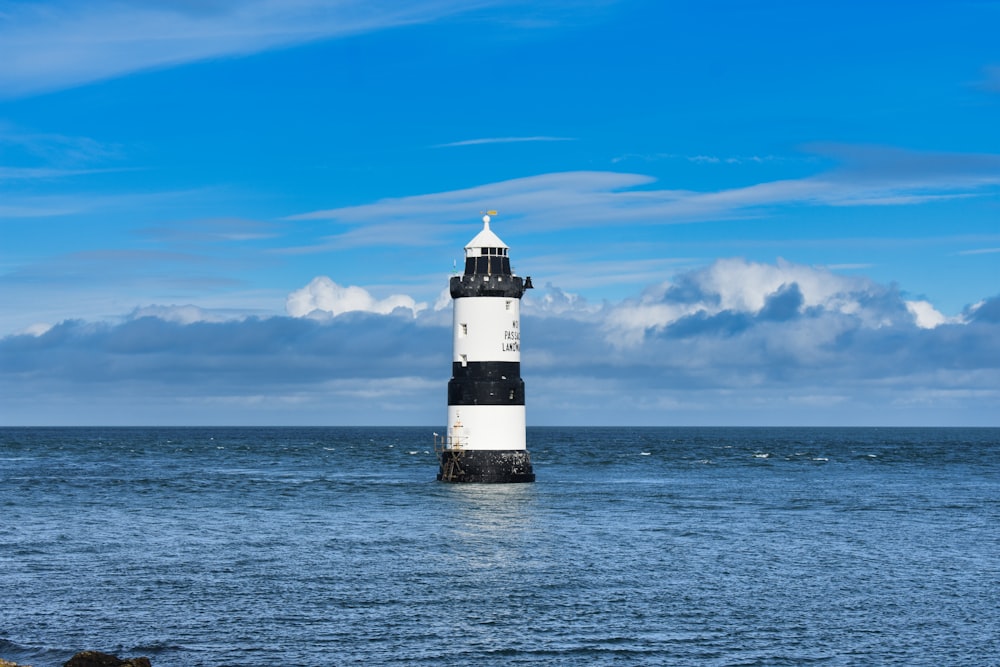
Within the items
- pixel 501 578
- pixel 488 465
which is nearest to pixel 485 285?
pixel 488 465

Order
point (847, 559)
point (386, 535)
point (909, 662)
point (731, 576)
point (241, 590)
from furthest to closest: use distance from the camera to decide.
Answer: point (386, 535), point (847, 559), point (731, 576), point (241, 590), point (909, 662)

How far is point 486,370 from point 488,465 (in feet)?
15.6

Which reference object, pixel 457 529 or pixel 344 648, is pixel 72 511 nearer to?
pixel 457 529

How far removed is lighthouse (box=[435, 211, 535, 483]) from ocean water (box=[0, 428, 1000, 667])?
2.02 meters

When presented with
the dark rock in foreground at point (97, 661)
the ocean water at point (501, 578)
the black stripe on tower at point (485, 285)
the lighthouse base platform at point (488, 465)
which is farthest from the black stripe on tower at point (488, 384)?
the dark rock in foreground at point (97, 661)

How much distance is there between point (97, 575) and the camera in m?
35.8

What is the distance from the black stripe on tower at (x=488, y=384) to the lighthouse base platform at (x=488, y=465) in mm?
2568

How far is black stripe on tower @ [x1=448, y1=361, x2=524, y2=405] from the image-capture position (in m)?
58.0

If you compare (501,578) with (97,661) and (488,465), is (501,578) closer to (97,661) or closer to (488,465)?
(97,661)

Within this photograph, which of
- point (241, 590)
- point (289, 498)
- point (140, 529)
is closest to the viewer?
point (241, 590)

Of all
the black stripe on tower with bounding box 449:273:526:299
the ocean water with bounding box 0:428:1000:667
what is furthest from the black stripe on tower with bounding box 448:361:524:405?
the ocean water with bounding box 0:428:1000:667

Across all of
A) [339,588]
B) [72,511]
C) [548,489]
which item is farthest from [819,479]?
[339,588]

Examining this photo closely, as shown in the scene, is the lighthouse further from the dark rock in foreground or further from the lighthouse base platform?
the dark rock in foreground

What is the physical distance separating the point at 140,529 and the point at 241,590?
16.1 m
